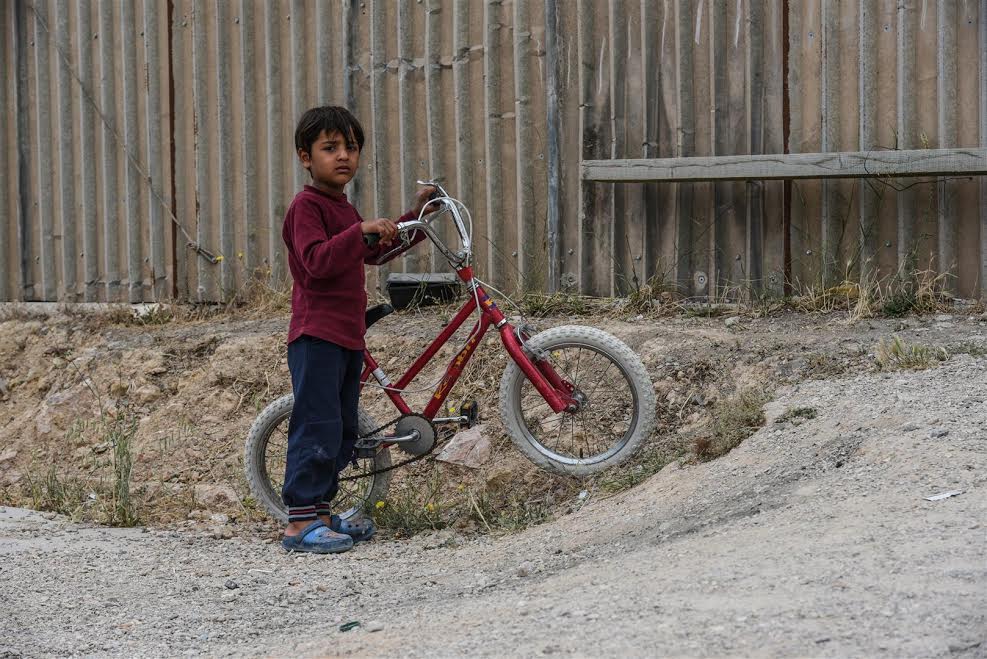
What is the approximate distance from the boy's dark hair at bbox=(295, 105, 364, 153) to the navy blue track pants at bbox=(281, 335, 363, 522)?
787 mm

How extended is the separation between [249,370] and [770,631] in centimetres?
485

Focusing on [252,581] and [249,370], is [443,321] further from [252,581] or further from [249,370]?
[252,581]

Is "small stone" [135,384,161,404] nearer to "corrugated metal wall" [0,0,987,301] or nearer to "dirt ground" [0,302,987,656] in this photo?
"dirt ground" [0,302,987,656]

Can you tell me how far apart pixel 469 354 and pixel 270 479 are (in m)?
1.08

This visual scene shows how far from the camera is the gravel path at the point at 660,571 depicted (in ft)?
8.71

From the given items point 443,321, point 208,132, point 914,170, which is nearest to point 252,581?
point 443,321

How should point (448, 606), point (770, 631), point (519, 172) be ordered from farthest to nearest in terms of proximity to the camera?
point (519, 172) → point (448, 606) → point (770, 631)

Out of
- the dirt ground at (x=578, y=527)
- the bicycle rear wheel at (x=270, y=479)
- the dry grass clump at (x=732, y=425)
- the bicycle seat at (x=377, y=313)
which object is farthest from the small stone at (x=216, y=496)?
the dry grass clump at (x=732, y=425)

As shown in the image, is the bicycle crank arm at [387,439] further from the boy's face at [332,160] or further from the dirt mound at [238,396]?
the boy's face at [332,160]

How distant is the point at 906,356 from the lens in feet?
16.6

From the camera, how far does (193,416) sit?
6855 millimetres

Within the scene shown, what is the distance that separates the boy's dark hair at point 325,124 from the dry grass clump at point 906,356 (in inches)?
94.8

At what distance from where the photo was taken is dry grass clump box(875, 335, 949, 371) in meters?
5.03

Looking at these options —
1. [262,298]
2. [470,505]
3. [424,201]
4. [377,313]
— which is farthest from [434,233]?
[262,298]
